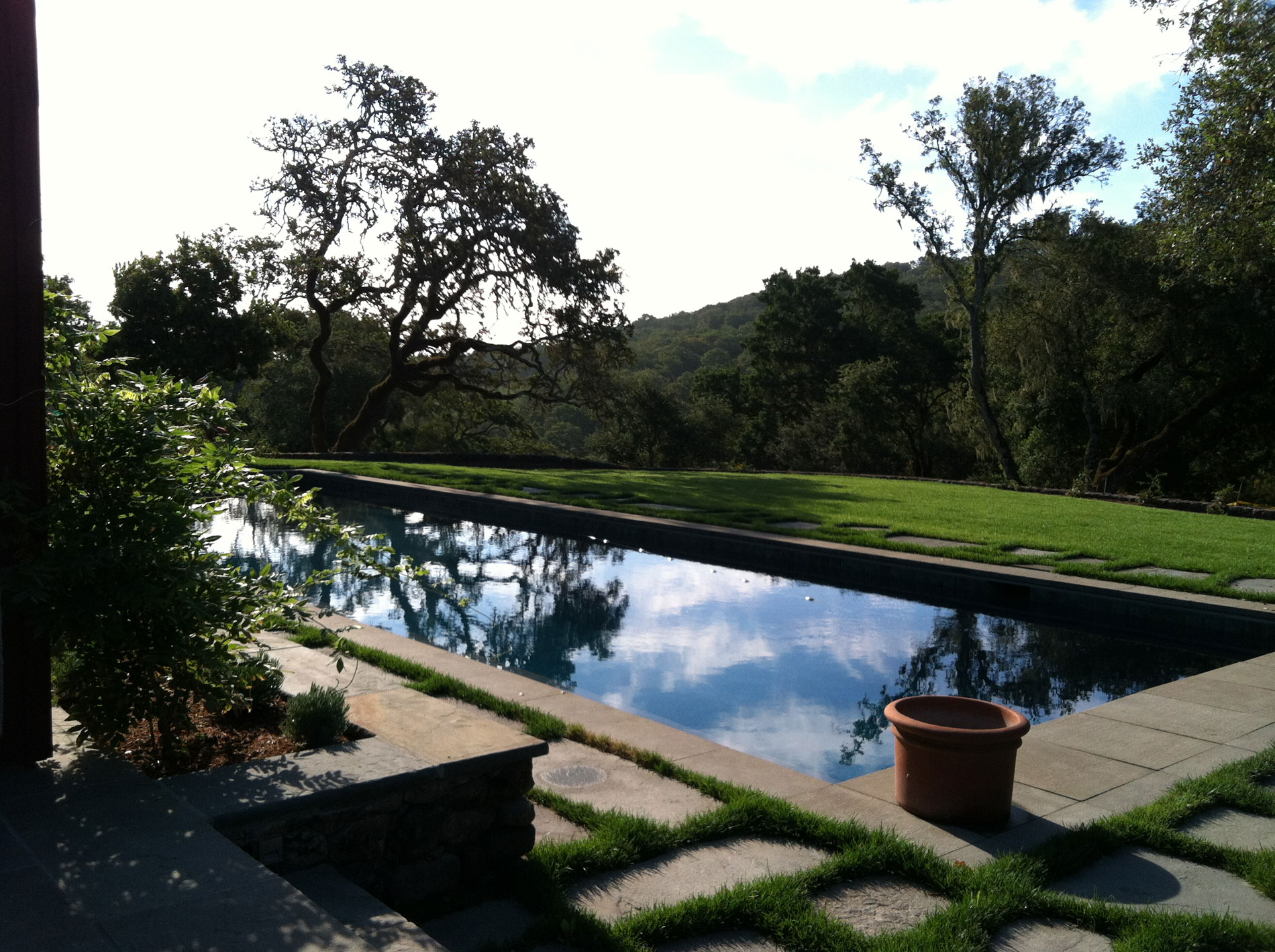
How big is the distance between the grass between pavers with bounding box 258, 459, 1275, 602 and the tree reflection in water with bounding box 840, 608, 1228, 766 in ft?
2.54

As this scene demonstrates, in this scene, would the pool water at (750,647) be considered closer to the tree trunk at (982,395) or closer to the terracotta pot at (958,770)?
the terracotta pot at (958,770)

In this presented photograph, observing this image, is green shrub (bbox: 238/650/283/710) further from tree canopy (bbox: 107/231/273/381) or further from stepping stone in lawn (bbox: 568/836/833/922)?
tree canopy (bbox: 107/231/273/381)

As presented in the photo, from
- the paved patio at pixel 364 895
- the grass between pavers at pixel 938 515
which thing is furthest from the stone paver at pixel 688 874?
the grass between pavers at pixel 938 515

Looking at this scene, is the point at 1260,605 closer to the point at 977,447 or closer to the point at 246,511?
the point at 246,511

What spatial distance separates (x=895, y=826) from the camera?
3295mm

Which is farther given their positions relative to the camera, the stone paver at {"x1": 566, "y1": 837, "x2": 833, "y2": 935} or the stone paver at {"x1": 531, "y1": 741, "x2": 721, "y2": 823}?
the stone paver at {"x1": 531, "y1": 741, "x2": 721, "y2": 823}

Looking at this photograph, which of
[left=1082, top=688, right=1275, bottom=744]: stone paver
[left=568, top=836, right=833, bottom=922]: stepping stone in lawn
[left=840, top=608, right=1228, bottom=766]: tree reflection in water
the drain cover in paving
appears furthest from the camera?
[left=840, top=608, right=1228, bottom=766]: tree reflection in water

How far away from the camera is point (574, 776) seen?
3664 millimetres

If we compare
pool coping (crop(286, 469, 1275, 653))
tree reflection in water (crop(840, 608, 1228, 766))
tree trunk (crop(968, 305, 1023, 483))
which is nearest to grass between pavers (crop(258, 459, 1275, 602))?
pool coping (crop(286, 469, 1275, 653))

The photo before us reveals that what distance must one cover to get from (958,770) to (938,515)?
9410 millimetres

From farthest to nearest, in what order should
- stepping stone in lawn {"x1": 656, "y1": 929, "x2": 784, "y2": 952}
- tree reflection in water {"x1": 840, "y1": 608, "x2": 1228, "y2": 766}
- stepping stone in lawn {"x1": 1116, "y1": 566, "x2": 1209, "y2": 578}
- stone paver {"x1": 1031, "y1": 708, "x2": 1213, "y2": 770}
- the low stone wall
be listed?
stepping stone in lawn {"x1": 1116, "y1": 566, "x2": 1209, "y2": 578}, tree reflection in water {"x1": 840, "y1": 608, "x2": 1228, "y2": 766}, stone paver {"x1": 1031, "y1": 708, "x2": 1213, "y2": 770}, the low stone wall, stepping stone in lawn {"x1": 656, "y1": 929, "x2": 784, "y2": 952}

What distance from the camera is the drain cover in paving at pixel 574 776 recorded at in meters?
3.58

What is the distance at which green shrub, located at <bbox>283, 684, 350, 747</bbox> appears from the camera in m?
3.13

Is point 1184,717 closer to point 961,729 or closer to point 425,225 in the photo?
point 961,729
